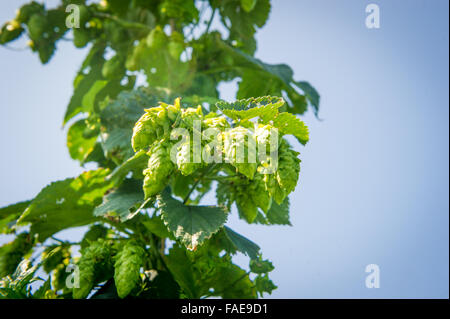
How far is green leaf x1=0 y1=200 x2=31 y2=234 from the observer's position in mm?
1124

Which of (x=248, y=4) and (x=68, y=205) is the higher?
(x=248, y=4)

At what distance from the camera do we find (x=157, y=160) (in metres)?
0.64

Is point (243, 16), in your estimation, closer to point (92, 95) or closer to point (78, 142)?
point (92, 95)

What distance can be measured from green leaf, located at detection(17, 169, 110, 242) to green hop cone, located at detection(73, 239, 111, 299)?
183 mm

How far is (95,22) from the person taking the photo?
1469 millimetres

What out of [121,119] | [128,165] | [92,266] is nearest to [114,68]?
[121,119]

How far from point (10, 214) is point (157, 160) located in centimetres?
74

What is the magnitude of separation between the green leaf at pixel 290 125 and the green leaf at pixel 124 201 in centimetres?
34

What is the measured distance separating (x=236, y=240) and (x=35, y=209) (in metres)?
0.56

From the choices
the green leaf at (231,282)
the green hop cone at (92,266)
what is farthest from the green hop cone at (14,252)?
the green leaf at (231,282)

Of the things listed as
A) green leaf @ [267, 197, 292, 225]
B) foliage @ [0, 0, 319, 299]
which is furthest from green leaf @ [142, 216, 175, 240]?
green leaf @ [267, 197, 292, 225]

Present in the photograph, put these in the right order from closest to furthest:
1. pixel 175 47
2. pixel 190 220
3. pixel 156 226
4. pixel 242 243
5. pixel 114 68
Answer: pixel 190 220, pixel 242 243, pixel 156 226, pixel 175 47, pixel 114 68

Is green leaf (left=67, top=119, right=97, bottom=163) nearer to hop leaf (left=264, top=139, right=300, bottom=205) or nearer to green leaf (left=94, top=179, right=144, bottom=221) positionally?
green leaf (left=94, top=179, right=144, bottom=221)
